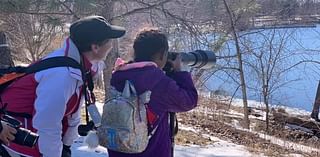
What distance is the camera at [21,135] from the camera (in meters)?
2.59

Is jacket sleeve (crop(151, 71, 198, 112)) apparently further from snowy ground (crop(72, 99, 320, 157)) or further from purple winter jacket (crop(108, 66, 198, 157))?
snowy ground (crop(72, 99, 320, 157))

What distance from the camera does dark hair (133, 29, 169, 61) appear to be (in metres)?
2.94

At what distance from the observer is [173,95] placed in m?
2.92

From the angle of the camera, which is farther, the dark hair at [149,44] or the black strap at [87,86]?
the dark hair at [149,44]

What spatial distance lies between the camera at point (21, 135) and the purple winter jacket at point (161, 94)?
0.54 meters

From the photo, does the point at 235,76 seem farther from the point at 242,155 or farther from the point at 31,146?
the point at 31,146

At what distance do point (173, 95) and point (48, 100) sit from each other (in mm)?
667

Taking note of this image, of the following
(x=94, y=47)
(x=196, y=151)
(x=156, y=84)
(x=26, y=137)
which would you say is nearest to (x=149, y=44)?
(x=156, y=84)

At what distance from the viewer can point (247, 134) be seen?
31.1 feet

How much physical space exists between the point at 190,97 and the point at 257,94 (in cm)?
1377

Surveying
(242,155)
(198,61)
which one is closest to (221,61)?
(242,155)

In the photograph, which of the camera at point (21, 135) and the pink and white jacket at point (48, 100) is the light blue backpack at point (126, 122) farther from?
the camera at point (21, 135)

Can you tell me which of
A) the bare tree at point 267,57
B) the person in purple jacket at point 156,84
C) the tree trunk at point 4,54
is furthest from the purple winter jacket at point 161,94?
the bare tree at point 267,57

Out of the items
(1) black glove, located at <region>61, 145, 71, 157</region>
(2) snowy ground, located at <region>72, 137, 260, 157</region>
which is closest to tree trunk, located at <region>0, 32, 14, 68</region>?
(2) snowy ground, located at <region>72, 137, 260, 157</region>
